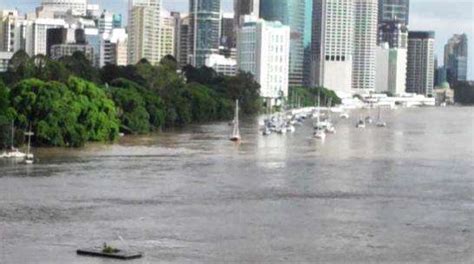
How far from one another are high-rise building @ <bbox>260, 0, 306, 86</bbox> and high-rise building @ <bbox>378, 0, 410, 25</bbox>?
16282 mm

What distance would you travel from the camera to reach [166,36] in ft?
257

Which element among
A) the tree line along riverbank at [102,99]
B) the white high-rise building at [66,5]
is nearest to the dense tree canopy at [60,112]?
the tree line along riverbank at [102,99]

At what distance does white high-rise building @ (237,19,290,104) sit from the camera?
62.4m

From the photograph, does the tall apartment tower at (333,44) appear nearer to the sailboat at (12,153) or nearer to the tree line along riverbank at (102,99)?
the tree line along riverbank at (102,99)

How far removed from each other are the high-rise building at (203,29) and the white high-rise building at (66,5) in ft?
38.5

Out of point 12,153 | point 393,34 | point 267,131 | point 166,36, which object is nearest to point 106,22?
point 166,36

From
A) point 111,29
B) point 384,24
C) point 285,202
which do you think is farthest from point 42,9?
point 285,202

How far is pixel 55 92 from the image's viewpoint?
2312 centimetres

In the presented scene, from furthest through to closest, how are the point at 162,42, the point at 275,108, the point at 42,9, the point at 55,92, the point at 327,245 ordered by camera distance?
the point at 42,9 < the point at 162,42 < the point at 275,108 < the point at 55,92 < the point at 327,245

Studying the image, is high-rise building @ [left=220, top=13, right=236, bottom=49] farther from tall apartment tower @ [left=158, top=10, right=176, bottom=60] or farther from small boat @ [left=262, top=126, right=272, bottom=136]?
small boat @ [left=262, top=126, right=272, bottom=136]

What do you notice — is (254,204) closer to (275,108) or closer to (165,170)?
(165,170)

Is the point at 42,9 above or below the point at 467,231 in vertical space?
above

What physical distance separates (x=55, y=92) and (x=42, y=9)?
6426cm

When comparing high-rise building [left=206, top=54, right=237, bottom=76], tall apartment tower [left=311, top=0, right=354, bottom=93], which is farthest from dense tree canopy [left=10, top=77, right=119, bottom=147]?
tall apartment tower [left=311, top=0, right=354, bottom=93]
